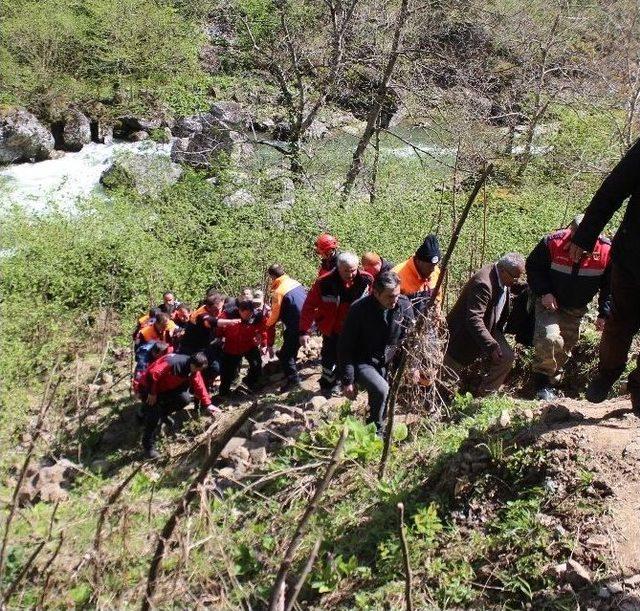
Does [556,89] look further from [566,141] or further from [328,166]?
[328,166]

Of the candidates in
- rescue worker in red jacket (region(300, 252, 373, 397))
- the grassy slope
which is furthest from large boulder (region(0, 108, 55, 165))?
rescue worker in red jacket (region(300, 252, 373, 397))

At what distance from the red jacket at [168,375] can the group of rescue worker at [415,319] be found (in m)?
0.01

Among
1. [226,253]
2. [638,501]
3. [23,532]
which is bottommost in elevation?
[226,253]

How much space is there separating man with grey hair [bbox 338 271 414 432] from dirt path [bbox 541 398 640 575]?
142 centimetres

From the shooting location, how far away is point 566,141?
19.6 metres

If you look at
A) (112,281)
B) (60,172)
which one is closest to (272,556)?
(112,281)

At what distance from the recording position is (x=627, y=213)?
3.33 metres

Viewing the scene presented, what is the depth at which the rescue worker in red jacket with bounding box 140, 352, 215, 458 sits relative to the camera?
6.25 metres

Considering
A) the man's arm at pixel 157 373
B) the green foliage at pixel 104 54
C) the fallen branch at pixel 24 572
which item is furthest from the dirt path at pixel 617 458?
the green foliage at pixel 104 54

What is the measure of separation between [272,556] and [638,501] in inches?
78.0

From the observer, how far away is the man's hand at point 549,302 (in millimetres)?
5246

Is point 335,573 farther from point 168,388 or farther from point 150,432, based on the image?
point 150,432

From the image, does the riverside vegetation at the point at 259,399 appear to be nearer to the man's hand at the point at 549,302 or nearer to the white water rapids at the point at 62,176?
the man's hand at the point at 549,302

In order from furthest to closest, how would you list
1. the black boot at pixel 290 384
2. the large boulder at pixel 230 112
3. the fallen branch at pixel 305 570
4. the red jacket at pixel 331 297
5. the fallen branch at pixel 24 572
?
1. the large boulder at pixel 230 112
2. the black boot at pixel 290 384
3. the red jacket at pixel 331 297
4. the fallen branch at pixel 24 572
5. the fallen branch at pixel 305 570
